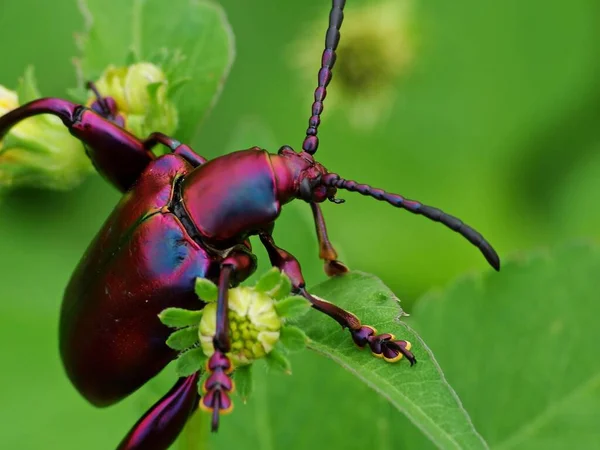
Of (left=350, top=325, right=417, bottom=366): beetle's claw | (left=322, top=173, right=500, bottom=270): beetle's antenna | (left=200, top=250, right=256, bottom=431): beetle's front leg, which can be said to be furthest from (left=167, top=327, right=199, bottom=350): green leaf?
(left=322, top=173, right=500, bottom=270): beetle's antenna

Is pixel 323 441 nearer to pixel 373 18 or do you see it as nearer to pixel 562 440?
pixel 562 440

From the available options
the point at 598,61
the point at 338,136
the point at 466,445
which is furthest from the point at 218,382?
the point at 598,61

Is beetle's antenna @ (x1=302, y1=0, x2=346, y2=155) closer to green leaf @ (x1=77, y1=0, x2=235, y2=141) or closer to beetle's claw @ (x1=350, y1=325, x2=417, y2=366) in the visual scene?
green leaf @ (x1=77, y1=0, x2=235, y2=141)

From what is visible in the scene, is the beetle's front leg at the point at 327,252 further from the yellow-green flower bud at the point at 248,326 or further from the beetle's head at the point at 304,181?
the yellow-green flower bud at the point at 248,326

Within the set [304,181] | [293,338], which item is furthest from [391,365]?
[304,181]

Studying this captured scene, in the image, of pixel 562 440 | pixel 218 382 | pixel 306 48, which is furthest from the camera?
pixel 306 48

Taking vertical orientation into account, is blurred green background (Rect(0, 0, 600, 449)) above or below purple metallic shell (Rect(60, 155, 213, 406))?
above

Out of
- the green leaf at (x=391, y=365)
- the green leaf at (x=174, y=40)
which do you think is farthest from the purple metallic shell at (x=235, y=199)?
the green leaf at (x=174, y=40)
